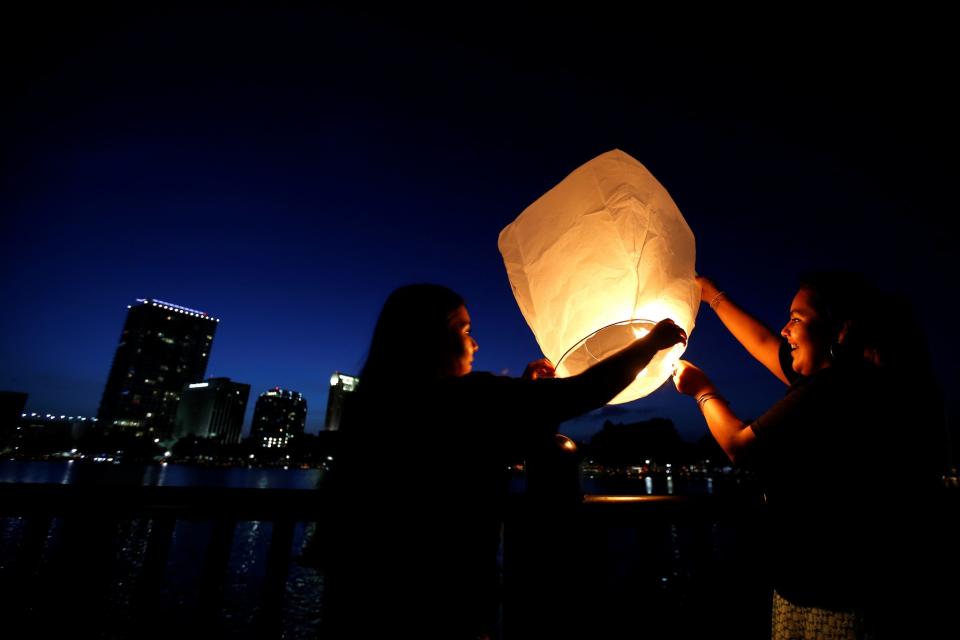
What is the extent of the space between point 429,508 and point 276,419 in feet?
366

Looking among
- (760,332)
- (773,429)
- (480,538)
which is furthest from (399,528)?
(760,332)

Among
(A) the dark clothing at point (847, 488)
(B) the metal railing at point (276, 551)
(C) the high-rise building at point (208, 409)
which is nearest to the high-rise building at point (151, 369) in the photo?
(C) the high-rise building at point (208, 409)

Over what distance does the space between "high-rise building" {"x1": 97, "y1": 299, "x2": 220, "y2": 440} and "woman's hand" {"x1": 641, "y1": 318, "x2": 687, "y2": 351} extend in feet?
343

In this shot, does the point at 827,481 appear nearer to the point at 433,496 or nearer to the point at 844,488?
the point at 844,488

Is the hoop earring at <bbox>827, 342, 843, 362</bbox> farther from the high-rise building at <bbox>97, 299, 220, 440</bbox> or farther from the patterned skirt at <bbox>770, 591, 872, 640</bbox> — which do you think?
the high-rise building at <bbox>97, 299, 220, 440</bbox>

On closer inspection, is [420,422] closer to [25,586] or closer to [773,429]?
[773,429]

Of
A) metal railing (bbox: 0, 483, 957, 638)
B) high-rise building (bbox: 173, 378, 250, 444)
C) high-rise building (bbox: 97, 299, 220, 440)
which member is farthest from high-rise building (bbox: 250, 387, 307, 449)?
metal railing (bbox: 0, 483, 957, 638)

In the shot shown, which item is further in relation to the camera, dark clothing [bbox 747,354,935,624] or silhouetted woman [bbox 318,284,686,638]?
dark clothing [bbox 747,354,935,624]

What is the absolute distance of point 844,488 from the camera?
50.1 inches

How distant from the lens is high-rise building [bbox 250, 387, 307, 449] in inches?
3848

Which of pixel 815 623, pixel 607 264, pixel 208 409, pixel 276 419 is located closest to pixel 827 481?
pixel 815 623

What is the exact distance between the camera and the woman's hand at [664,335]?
117 centimetres

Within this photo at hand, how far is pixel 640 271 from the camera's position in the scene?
127 cm

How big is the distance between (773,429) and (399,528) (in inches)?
47.5
